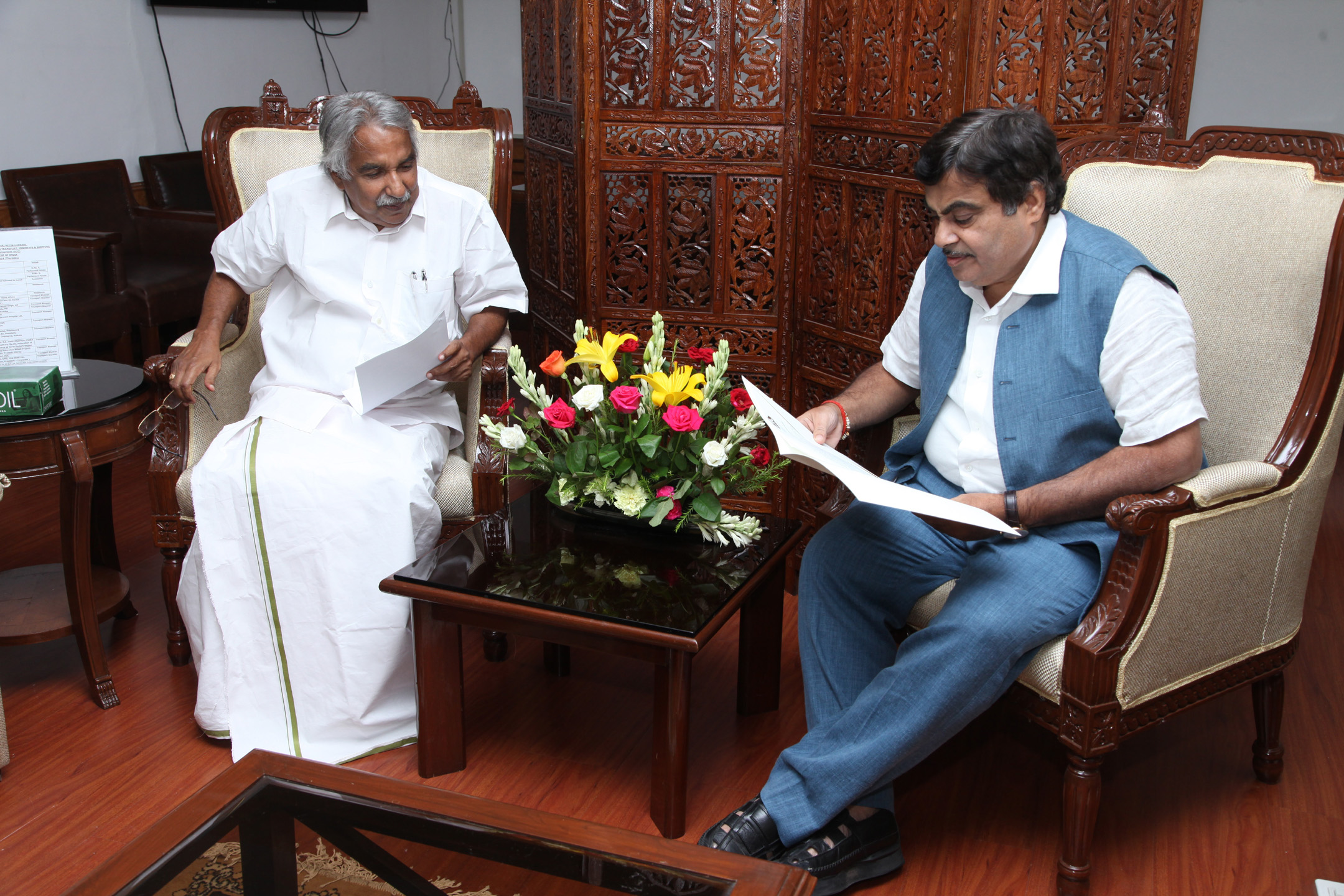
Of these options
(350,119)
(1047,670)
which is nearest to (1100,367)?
(1047,670)

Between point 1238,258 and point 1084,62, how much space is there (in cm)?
59

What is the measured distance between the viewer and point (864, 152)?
2.64 metres

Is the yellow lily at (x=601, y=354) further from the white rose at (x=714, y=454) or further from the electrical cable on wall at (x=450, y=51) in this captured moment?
the electrical cable on wall at (x=450, y=51)

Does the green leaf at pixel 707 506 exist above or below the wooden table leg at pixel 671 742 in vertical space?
above

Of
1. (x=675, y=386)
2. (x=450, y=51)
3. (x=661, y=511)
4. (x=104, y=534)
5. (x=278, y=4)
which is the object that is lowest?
(x=104, y=534)

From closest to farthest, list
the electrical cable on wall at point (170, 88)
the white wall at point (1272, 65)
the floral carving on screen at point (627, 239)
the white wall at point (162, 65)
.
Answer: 1. the floral carving on screen at point (627, 239)
2. the white wall at point (1272, 65)
3. the white wall at point (162, 65)
4. the electrical cable on wall at point (170, 88)

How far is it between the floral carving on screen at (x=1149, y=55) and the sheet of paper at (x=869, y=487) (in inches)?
48.2

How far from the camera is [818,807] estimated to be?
182 cm

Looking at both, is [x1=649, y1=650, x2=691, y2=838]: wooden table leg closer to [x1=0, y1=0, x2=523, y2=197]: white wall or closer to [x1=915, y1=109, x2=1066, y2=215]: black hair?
[x1=915, y1=109, x2=1066, y2=215]: black hair

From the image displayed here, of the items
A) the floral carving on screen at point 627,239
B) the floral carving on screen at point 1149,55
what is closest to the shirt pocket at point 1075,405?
the floral carving on screen at point 1149,55

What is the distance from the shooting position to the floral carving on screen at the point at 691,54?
2.73 metres

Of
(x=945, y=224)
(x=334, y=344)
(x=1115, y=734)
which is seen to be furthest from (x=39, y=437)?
(x=1115, y=734)

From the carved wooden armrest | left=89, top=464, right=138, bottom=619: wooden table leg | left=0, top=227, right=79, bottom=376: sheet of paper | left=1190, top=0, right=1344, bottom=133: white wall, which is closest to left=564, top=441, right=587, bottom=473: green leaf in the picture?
the carved wooden armrest

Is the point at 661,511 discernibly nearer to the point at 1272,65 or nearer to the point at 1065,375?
the point at 1065,375
